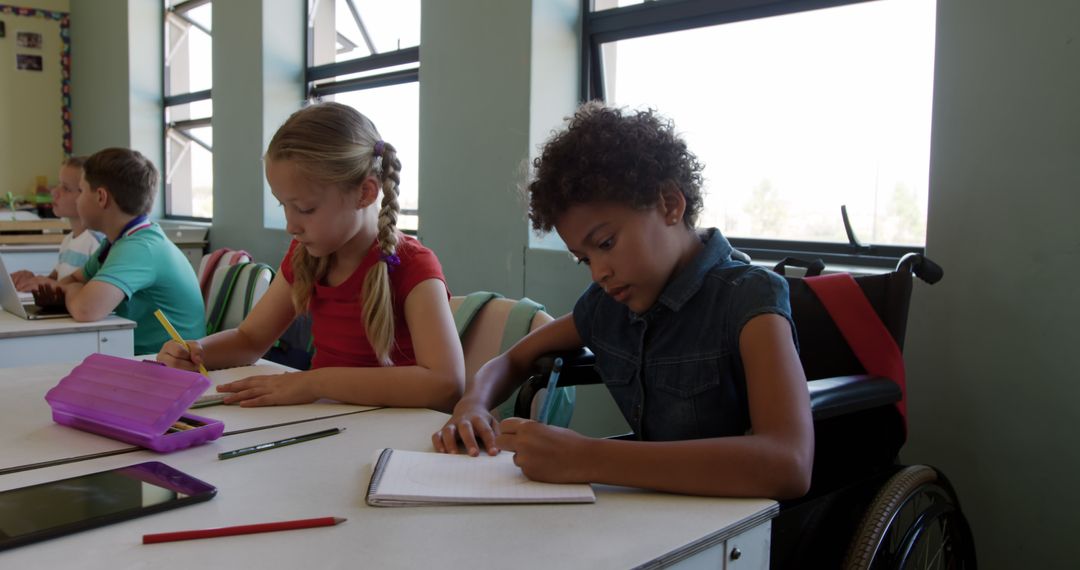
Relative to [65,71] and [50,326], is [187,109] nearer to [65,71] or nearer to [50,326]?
[65,71]

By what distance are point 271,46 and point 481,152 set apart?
197 cm

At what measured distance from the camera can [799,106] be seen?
2.24m

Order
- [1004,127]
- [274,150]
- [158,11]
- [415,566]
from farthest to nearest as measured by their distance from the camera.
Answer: [158,11], [1004,127], [274,150], [415,566]

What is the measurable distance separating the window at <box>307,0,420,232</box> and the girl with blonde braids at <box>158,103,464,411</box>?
5.53ft

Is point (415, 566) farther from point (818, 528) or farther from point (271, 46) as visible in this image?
point (271, 46)

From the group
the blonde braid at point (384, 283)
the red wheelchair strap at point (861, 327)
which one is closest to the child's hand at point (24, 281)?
the blonde braid at point (384, 283)

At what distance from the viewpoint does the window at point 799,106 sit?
6.53 feet

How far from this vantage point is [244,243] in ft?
14.4

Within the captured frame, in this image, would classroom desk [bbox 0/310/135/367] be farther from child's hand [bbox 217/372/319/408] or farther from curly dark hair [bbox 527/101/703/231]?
curly dark hair [bbox 527/101/703/231]

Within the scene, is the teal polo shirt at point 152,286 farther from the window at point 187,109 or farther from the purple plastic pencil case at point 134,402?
the window at point 187,109

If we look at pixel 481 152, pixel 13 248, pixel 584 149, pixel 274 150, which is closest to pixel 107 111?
pixel 13 248

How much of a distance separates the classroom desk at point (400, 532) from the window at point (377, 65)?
246 cm

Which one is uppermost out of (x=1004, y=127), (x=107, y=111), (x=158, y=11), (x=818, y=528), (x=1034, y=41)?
(x=158, y=11)

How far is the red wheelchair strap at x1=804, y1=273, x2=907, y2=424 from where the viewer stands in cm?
133
